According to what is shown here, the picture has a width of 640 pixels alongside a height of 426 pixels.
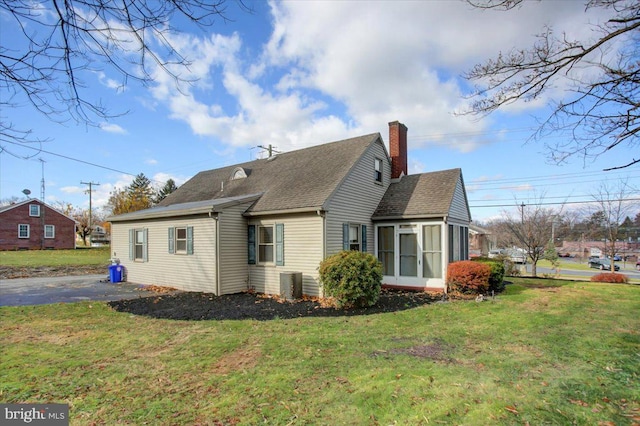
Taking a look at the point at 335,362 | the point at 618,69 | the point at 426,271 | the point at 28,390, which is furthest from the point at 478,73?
the point at 426,271

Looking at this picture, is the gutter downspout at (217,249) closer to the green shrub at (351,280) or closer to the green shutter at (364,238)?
the green shrub at (351,280)

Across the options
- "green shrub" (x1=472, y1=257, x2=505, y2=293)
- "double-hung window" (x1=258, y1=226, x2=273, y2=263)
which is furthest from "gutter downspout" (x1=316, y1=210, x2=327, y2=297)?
"green shrub" (x1=472, y1=257, x2=505, y2=293)

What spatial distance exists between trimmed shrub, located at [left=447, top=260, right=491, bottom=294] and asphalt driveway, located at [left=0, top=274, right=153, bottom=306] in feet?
35.0

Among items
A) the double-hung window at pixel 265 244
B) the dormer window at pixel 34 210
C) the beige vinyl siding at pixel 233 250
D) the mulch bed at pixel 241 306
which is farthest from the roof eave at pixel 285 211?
the dormer window at pixel 34 210

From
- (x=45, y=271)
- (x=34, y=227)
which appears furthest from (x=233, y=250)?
(x=34, y=227)

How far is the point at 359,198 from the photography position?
1343 centimetres

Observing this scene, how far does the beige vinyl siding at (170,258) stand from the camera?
12416 mm

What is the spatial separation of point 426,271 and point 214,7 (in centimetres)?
1170

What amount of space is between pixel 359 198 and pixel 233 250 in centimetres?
512

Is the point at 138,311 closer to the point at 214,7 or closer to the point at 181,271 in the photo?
the point at 181,271

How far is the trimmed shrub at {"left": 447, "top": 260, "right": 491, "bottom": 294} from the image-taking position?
37.4ft

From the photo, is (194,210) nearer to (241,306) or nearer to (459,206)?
(241,306)

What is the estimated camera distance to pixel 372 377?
4531 millimetres

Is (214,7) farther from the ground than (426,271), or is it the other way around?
(214,7)
